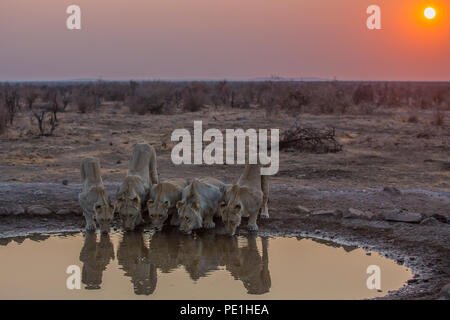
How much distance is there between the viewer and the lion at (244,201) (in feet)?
35.0

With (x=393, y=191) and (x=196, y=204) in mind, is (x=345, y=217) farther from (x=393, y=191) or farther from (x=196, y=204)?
(x=196, y=204)

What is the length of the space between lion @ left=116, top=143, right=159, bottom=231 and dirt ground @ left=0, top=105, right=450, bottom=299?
1.27m

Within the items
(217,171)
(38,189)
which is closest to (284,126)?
(217,171)

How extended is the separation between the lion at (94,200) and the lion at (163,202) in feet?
2.36

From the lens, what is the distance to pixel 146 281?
8.70 m

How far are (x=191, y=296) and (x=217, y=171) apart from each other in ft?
32.1

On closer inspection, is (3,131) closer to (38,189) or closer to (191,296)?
(38,189)

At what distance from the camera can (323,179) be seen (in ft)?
54.0

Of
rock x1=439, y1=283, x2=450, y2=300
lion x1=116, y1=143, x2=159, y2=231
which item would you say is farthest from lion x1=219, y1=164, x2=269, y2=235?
rock x1=439, y1=283, x2=450, y2=300

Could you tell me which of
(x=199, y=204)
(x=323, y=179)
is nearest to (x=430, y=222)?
(x=199, y=204)

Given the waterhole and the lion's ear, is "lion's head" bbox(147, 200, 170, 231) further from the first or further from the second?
the lion's ear

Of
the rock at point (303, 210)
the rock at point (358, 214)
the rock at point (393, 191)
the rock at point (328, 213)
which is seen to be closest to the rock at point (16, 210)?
the rock at point (303, 210)

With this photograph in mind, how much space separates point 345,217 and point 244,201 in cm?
225

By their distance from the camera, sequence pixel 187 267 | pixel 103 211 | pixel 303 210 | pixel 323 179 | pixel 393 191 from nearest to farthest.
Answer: pixel 187 267
pixel 103 211
pixel 303 210
pixel 393 191
pixel 323 179
